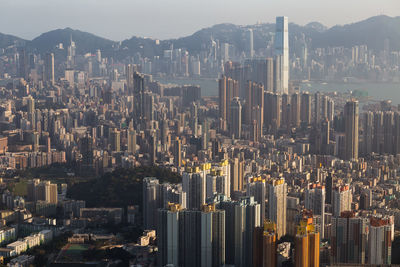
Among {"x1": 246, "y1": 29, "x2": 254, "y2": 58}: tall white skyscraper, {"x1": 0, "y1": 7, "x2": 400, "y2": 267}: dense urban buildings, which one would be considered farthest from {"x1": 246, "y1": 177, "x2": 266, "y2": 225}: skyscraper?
{"x1": 246, "y1": 29, "x2": 254, "y2": 58}: tall white skyscraper

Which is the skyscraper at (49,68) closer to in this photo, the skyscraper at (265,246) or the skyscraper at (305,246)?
the skyscraper at (265,246)

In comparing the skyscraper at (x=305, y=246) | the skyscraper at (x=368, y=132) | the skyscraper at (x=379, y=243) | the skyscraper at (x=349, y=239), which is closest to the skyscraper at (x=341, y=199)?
the skyscraper at (x=349, y=239)

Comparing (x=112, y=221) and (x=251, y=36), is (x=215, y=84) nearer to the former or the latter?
(x=251, y=36)

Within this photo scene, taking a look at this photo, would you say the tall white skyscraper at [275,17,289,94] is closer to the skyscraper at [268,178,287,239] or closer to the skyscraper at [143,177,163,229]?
the skyscraper at [143,177,163,229]

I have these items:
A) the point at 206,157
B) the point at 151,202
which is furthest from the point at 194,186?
the point at 206,157

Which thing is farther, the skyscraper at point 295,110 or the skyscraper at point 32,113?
the skyscraper at point 295,110

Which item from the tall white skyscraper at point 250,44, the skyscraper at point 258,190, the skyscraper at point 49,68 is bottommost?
the skyscraper at point 258,190

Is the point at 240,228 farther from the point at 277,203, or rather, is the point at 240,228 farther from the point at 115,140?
the point at 115,140
